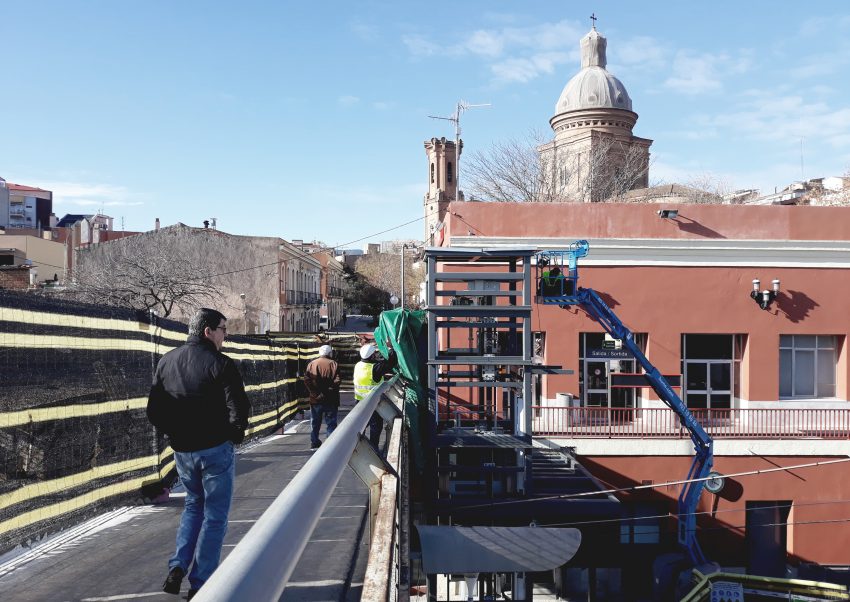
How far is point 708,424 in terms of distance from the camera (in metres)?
19.1

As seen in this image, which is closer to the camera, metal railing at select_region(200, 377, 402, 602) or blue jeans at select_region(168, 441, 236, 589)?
metal railing at select_region(200, 377, 402, 602)

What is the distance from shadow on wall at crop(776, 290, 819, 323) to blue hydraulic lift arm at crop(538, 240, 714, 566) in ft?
16.5

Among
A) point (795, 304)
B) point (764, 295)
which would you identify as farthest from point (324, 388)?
point (795, 304)

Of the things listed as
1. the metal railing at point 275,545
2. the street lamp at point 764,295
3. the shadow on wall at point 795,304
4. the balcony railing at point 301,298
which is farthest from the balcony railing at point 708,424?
the balcony railing at point 301,298

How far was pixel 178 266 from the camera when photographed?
39.8 m

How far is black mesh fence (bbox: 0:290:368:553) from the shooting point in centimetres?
458

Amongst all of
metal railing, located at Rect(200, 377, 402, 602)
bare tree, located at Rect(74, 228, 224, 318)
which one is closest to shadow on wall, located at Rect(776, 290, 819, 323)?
metal railing, located at Rect(200, 377, 402, 602)

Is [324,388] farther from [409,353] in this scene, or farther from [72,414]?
[72,414]

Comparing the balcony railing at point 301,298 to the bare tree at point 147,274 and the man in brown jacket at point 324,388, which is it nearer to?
the bare tree at point 147,274

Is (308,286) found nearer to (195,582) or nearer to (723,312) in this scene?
(723,312)

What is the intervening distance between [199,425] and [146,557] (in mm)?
1626

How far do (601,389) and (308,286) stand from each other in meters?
42.7

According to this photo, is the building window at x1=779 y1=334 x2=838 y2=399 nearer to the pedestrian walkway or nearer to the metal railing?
the pedestrian walkway

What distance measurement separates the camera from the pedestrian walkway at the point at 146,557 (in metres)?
4.27
